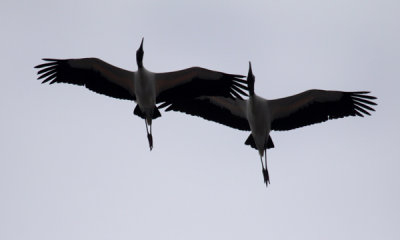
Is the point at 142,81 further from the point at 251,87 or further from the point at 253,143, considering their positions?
the point at 253,143

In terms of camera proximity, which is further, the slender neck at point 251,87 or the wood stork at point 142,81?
the slender neck at point 251,87

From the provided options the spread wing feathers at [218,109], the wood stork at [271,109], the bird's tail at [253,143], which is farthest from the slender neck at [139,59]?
the bird's tail at [253,143]

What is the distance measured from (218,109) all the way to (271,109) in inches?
51.3

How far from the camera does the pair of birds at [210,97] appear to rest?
20.6m

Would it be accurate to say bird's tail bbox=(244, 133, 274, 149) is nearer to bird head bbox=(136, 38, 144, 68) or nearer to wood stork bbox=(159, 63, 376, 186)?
wood stork bbox=(159, 63, 376, 186)

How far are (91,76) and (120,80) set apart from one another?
0.65m

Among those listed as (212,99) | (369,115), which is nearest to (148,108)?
(212,99)

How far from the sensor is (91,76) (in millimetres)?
20938

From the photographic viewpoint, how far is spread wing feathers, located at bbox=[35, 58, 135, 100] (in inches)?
821

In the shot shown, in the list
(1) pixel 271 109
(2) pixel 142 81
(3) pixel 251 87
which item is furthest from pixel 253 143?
(2) pixel 142 81

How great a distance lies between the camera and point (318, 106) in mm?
21391

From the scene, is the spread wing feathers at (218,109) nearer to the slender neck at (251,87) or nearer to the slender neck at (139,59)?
the slender neck at (251,87)

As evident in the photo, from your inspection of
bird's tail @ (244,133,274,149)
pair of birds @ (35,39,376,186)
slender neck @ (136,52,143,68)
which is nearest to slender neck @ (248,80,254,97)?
pair of birds @ (35,39,376,186)

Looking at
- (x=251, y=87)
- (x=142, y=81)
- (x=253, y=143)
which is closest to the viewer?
(x=142, y=81)
